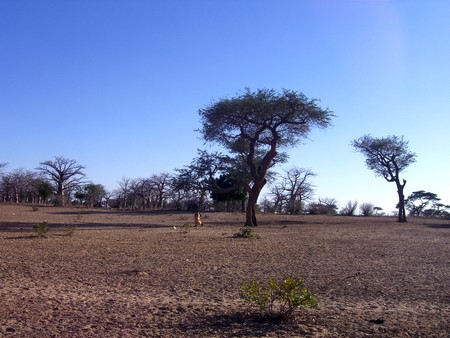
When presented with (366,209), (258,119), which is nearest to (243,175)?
(258,119)

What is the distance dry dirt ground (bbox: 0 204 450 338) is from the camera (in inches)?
220

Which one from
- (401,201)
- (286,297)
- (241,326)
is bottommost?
(241,326)

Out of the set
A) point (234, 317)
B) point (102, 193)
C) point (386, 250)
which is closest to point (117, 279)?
point (234, 317)

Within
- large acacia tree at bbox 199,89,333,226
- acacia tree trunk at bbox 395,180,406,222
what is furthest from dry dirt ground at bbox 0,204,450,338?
acacia tree trunk at bbox 395,180,406,222

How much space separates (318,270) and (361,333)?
483 cm

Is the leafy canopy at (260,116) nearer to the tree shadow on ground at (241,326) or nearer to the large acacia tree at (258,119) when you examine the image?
the large acacia tree at (258,119)

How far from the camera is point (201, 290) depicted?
7.95 metres

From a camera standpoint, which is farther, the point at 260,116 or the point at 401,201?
the point at 401,201

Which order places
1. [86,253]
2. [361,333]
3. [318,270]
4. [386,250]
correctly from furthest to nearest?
[386,250] → [86,253] → [318,270] → [361,333]

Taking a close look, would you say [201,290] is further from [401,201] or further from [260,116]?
[401,201]

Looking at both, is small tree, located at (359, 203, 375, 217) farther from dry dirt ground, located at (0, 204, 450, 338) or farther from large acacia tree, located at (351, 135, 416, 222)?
dry dirt ground, located at (0, 204, 450, 338)

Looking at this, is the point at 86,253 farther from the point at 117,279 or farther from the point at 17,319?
the point at 17,319

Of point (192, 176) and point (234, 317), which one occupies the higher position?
point (192, 176)

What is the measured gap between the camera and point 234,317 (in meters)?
6.06
